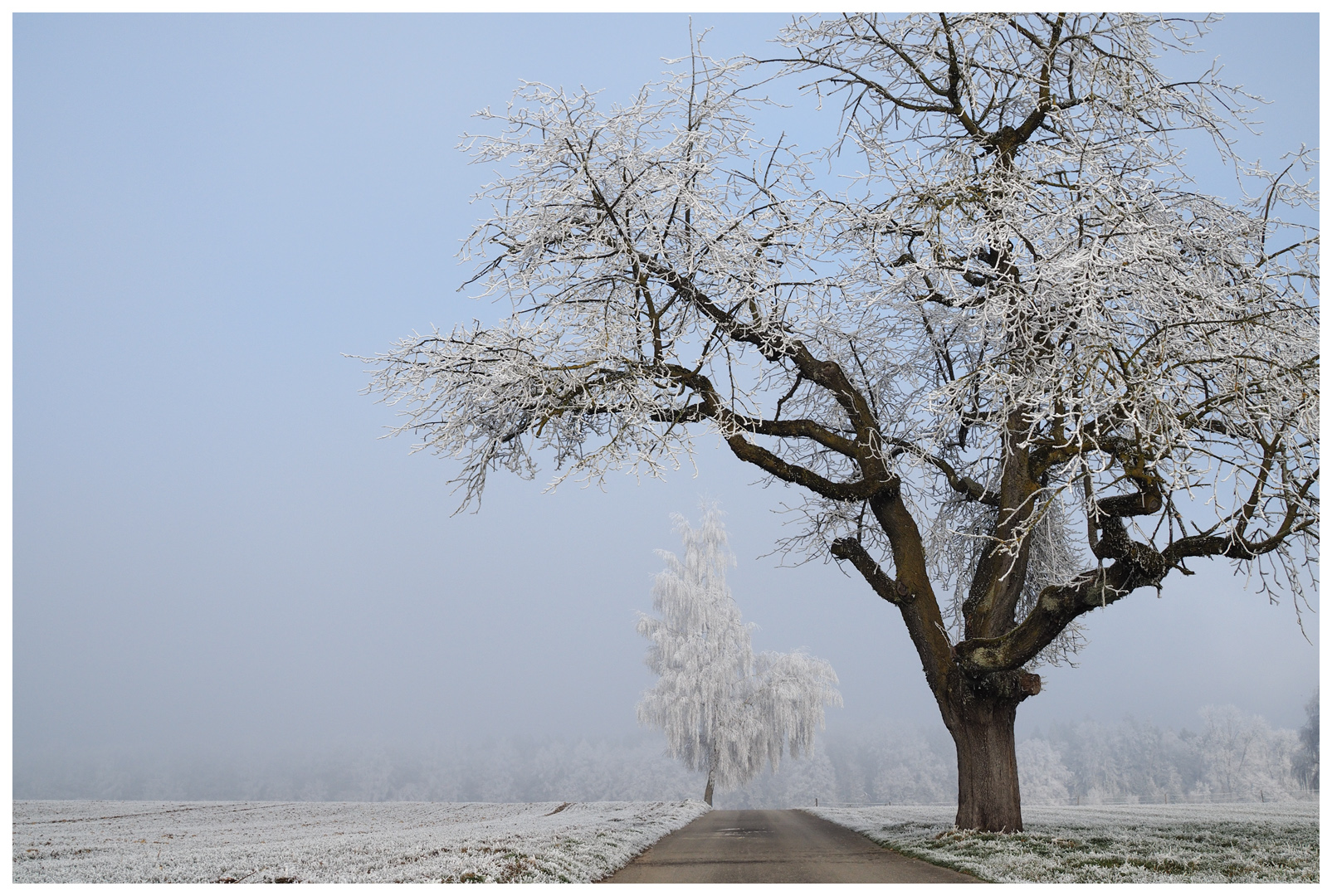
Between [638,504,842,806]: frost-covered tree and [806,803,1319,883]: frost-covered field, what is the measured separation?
38.7ft

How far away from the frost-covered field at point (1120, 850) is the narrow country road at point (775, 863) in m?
0.32

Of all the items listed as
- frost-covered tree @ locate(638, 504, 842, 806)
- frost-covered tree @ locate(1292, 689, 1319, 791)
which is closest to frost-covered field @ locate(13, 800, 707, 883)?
frost-covered tree @ locate(638, 504, 842, 806)

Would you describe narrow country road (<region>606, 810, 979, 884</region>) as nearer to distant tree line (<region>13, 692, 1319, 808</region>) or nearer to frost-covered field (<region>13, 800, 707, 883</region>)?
frost-covered field (<region>13, 800, 707, 883</region>)

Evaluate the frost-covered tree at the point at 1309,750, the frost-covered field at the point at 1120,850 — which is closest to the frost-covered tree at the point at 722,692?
the frost-covered field at the point at 1120,850

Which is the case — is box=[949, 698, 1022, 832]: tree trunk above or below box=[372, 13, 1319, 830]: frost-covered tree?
below

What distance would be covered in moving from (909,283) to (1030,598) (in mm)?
4478

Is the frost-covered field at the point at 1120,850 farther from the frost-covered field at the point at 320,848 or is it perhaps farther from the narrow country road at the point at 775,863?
the frost-covered field at the point at 320,848

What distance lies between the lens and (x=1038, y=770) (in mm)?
46625

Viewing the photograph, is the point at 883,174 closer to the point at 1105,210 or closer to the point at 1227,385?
the point at 1105,210

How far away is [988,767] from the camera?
9.40 meters

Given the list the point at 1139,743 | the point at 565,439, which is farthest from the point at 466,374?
the point at 1139,743

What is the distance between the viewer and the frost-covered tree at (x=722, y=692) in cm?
2411

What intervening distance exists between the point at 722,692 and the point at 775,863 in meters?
16.5

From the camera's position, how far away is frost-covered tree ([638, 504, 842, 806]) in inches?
949
